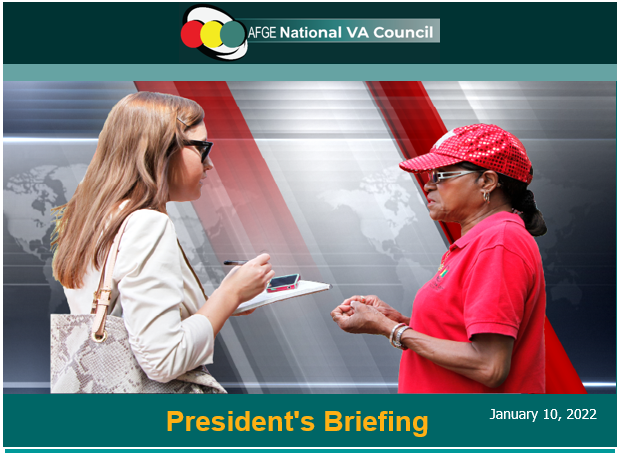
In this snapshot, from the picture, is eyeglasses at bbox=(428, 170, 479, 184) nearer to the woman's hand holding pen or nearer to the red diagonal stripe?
the woman's hand holding pen

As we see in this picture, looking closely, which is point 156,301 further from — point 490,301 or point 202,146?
point 490,301

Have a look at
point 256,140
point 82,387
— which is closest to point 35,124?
point 256,140

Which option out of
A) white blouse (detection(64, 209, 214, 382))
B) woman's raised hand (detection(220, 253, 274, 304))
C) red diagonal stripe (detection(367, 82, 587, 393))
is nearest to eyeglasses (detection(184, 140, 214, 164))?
white blouse (detection(64, 209, 214, 382))

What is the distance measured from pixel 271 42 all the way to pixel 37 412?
264 cm

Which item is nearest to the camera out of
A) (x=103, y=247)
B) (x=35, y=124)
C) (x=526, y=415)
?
(x=103, y=247)

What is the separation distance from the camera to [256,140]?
3.14 metres

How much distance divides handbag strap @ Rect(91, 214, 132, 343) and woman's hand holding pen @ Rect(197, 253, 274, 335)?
1.18ft

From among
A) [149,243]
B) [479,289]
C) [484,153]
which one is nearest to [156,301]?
[149,243]

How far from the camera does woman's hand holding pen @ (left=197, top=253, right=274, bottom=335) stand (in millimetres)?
1849

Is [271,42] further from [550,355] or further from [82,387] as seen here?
[550,355]

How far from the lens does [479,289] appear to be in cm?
184

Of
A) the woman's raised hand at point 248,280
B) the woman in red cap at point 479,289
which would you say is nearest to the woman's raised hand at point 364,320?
the woman in red cap at point 479,289

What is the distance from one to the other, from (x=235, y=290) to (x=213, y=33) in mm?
1713

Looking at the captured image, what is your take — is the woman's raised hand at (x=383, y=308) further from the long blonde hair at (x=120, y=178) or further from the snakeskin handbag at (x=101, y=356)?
the long blonde hair at (x=120, y=178)
